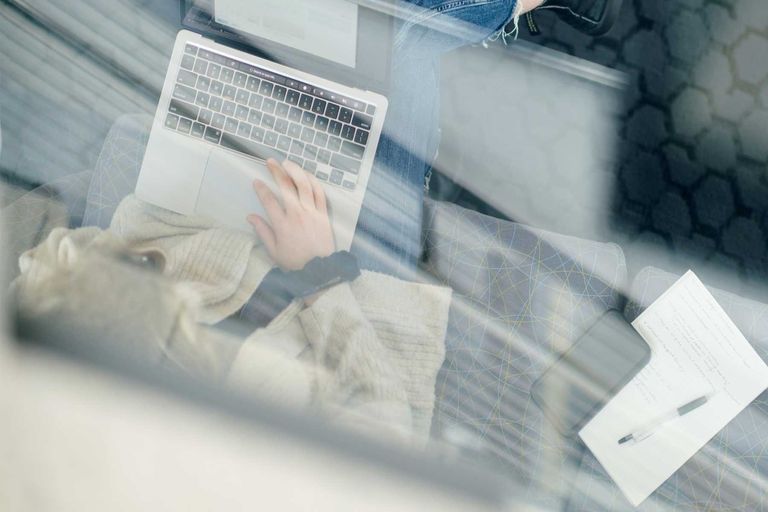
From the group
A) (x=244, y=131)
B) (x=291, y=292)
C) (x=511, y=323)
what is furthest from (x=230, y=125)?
(x=511, y=323)

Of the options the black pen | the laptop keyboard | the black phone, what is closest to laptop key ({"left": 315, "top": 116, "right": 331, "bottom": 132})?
the laptop keyboard

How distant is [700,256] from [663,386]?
0.51 meters

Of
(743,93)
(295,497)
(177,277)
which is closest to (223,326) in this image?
(177,277)

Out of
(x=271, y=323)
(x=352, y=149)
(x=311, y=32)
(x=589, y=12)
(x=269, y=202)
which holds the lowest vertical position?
(x=271, y=323)

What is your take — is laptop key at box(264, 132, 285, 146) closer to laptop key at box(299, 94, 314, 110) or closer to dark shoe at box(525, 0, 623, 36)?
laptop key at box(299, 94, 314, 110)

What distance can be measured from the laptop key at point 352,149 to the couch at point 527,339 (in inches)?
5.7

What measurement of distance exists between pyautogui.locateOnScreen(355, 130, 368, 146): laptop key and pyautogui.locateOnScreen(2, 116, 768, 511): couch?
151mm

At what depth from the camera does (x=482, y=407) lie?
852 millimetres

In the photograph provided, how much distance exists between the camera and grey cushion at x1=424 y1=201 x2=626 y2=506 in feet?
2.77

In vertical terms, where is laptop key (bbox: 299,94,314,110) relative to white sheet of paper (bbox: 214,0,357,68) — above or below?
below

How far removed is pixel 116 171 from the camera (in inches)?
36.4

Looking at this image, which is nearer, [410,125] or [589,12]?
[410,125]

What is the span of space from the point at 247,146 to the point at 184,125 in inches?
3.9

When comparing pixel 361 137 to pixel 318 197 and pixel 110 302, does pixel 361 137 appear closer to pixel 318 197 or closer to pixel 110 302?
pixel 318 197
